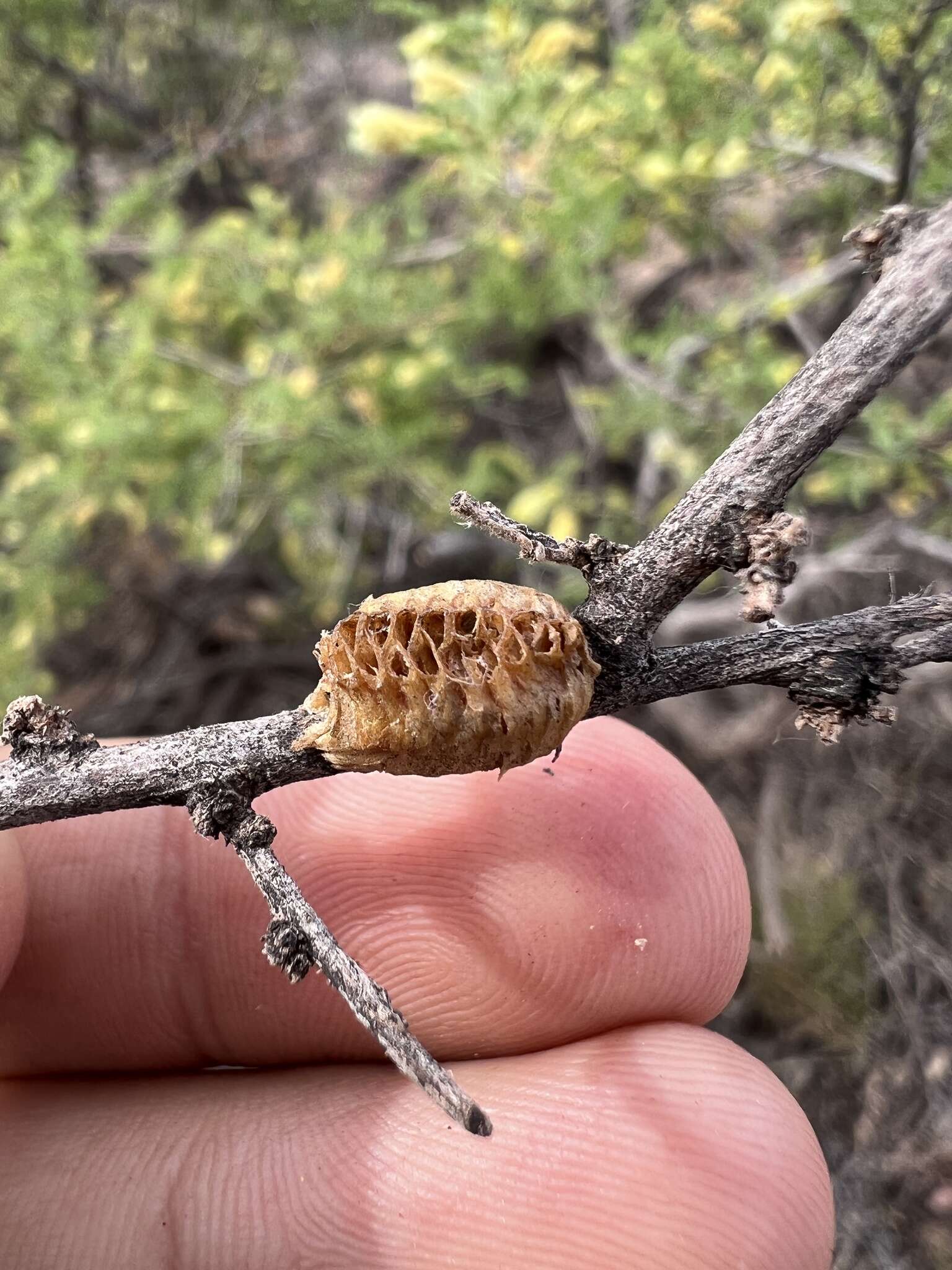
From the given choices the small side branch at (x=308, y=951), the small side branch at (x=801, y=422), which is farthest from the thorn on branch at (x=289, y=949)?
the small side branch at (x=801, y=422)

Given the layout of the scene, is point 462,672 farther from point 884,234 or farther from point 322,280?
point 322,280

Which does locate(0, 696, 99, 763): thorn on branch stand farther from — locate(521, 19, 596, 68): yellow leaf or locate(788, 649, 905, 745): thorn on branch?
locate(521, 19, 596, 68): yellow leaf

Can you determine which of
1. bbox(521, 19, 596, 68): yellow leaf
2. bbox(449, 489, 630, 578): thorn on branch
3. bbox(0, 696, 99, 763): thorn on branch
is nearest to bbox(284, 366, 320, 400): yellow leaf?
bbox(521, 19, 596, 68): yellow leaf

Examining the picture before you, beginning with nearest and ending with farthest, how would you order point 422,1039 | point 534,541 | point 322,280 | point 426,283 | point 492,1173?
point 534,541, point 492,1173, point 422,1039, point 322,280, point 426,283

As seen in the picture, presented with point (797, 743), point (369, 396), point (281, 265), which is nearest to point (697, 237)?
point (369, 396)

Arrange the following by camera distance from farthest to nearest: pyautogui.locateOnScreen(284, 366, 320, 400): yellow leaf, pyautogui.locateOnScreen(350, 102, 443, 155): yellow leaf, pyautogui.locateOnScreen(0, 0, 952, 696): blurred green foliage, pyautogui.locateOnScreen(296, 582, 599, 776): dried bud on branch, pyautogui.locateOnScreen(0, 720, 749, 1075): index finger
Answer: pyautogui.locateOnScreen(284, 366, 320, 400): yellow leaf, pyautogui.locateOnScreen(350, 102, 443, 155): yellow leaf, pyautogui.locateOnScreen(0, 0, 952, 696): blurred green foliage, pyautogui.locateOnScreen(0, 720, 749, 1075): index finger, pyautogui.locateOnScreen(296, 582, 599, 776): dried bud on branch

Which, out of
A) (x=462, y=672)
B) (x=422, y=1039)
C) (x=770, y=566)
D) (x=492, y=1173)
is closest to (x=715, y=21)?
(x=770, y=566)

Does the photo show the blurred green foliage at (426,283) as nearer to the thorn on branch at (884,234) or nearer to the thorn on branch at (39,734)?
the thorn on branch at (884,234)

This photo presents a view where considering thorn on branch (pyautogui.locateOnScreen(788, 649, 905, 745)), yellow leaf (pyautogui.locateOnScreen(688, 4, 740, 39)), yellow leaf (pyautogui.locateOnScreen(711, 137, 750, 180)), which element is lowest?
thorn on branch (pyautogui.locateOnScreen(788, 649, 905, 745))
